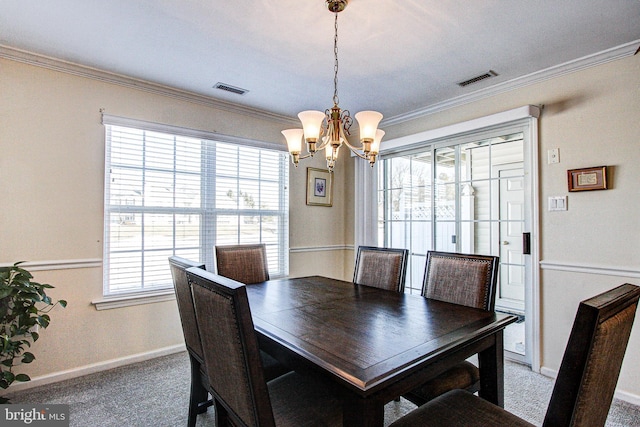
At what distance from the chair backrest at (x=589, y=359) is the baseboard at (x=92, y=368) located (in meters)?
2.92

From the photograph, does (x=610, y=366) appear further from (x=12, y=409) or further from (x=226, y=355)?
(x=12, y=409)

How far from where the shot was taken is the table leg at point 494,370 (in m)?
1.57

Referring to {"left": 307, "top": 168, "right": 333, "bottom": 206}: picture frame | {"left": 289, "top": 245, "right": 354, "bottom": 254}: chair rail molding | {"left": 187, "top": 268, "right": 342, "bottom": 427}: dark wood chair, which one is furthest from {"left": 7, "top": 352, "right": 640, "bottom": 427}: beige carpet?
{"left": 307, "top": 168, "right": 333, "bottom": 206}: picture frame

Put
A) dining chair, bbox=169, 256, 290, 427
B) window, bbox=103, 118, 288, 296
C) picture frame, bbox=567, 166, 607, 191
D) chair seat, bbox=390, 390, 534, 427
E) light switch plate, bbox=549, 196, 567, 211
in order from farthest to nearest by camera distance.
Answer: window, bbox=103, 118, 288, 296 < light switch plate, bbox=549, 196, 567, 211 < picture frame, bbox=567, 166, 607, 191 < dining chair, bbox=169, 256, 290, 427 < chair seat, bbox=390, 390, 534, 427

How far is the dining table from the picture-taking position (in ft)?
3.45

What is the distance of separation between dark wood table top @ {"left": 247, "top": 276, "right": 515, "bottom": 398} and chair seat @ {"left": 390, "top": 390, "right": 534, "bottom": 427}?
0.23 m

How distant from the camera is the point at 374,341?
4.30ft

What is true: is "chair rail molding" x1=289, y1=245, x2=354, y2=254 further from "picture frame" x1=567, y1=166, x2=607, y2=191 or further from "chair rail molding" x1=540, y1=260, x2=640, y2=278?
"picture frame" x1=567, y1=166, x2=607, y2=191

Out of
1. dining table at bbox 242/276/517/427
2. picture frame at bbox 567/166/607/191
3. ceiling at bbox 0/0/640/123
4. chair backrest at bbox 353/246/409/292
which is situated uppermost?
ceiling at bbox 0/0/640/123

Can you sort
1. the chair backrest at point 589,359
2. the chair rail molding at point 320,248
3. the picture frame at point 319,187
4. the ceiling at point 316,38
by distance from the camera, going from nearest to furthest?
the chair backrest at point 589,359 < the ceiling at point 316,38 < the chair rail molding at point 320,248 < the picture frame at point 319,187

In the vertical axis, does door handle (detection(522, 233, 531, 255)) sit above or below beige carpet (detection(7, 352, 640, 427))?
above

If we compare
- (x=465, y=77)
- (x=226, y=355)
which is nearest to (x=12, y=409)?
(x=226, y=355)

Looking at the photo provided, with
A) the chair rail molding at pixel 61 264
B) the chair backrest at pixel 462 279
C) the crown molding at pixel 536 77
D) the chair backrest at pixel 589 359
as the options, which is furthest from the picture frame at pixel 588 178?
the chair rail molding at pixel 61 264

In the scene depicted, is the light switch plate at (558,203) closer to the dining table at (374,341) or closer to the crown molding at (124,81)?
the dining table at (374,341)
